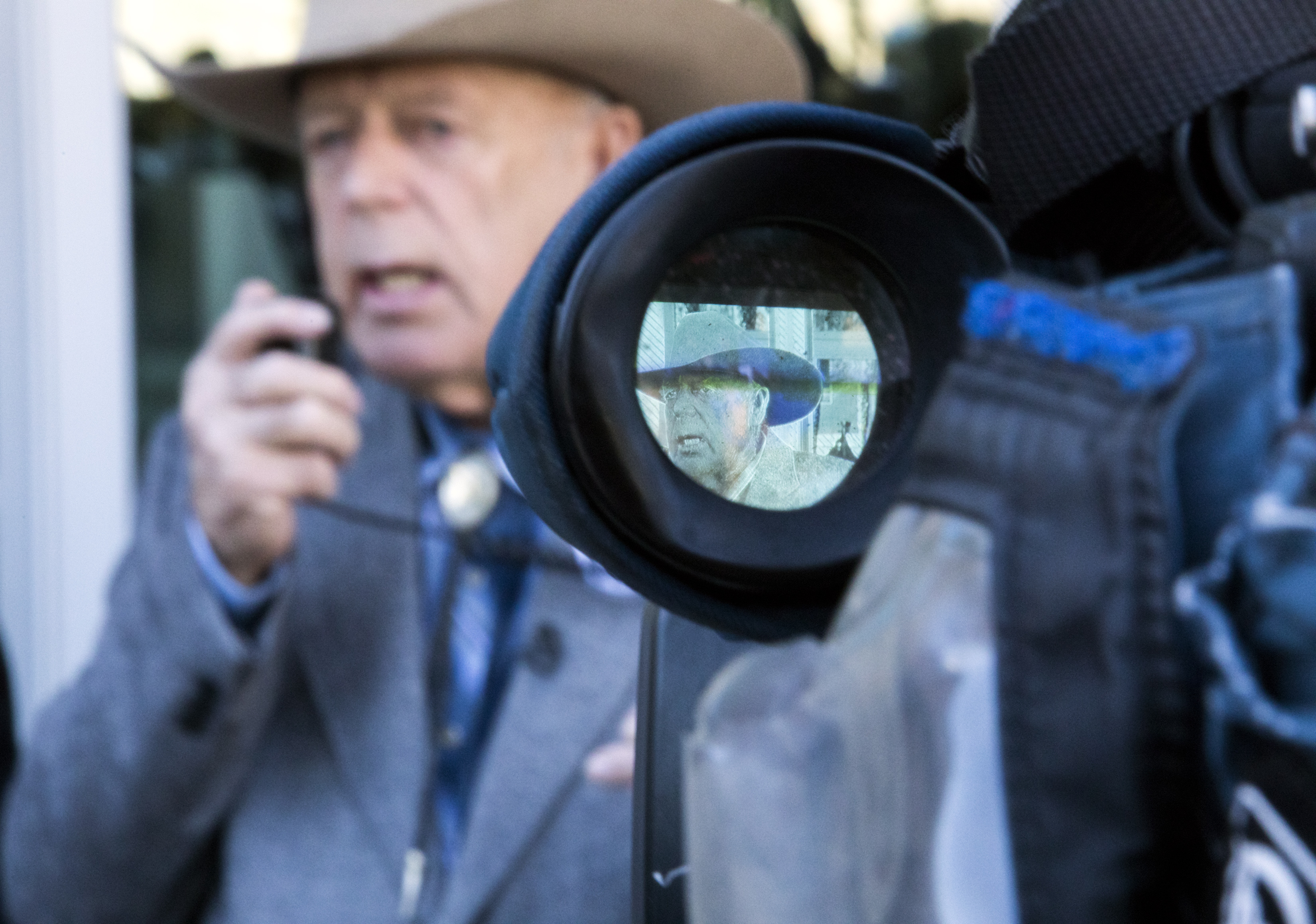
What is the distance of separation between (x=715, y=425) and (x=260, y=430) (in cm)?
71

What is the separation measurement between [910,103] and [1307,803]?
1.69m

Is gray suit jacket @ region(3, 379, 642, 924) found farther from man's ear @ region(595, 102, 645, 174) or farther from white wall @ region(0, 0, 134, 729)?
white wall @ region(0, 0, 134, 729)

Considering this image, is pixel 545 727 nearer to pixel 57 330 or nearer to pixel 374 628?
pixel 374 628

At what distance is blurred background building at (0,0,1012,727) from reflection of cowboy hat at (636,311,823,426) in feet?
4.31

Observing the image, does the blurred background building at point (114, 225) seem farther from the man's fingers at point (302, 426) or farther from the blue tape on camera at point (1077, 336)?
the blue tape on camera at point (1077, 336)

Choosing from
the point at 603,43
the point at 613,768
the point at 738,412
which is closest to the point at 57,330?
the point at 603,43

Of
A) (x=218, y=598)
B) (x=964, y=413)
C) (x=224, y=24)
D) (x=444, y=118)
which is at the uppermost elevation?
(x=224, y=24)

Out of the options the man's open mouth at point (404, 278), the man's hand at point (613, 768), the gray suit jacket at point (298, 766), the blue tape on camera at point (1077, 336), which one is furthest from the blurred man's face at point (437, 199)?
the blue tape on camera at point (1077, 336)

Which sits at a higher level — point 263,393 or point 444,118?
point 444,118

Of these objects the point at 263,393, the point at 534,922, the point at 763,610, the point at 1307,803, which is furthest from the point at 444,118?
the point at 1307,803

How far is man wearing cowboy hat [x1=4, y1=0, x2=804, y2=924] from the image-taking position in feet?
2.96

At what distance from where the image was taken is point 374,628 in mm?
980

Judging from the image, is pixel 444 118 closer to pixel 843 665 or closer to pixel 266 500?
pixel 266 500

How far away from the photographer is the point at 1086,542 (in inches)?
7.5
